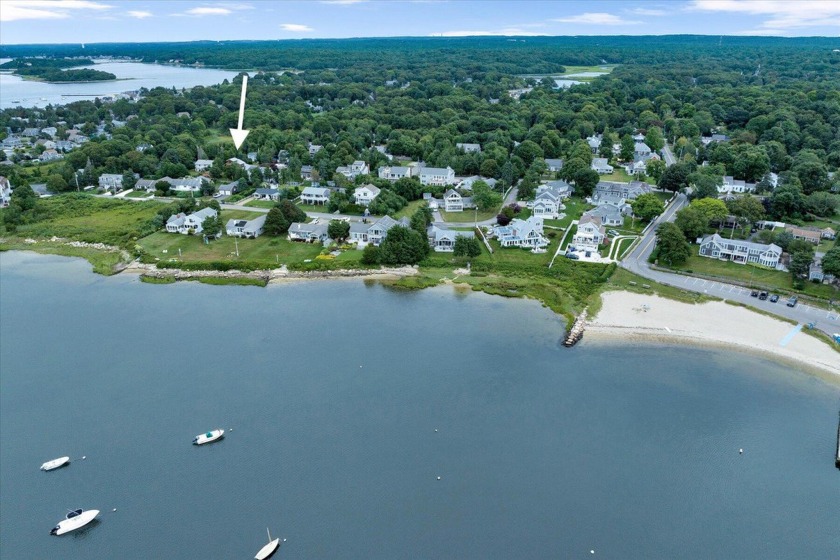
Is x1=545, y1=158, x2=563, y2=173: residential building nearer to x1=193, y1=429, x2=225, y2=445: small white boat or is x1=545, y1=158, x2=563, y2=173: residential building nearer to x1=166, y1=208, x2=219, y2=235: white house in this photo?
x1=166, y1=208, x2=219, y2=235: white house

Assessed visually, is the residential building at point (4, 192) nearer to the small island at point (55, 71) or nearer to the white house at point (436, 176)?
the white house at point (436, 176)

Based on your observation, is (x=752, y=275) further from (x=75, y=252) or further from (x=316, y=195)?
(x=75, y=252)

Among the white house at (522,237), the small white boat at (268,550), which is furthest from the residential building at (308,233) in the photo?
the small white boat at (268,550)

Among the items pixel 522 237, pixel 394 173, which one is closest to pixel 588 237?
pixel 522 237

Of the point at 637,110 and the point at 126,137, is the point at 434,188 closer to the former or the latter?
the point at 126,137

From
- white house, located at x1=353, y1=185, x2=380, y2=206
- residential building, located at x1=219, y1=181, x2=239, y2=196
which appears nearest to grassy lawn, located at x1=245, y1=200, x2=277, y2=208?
residential building, located at x1=219, y1=181, x2=239, y2=196
